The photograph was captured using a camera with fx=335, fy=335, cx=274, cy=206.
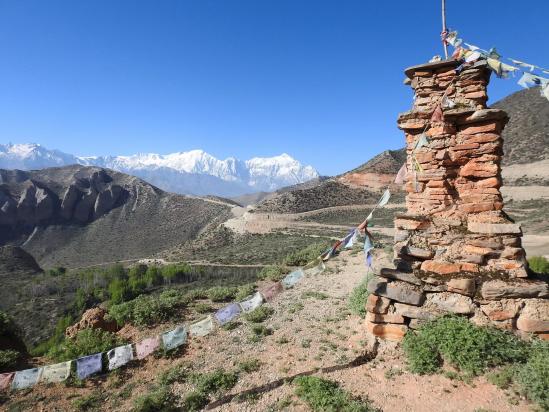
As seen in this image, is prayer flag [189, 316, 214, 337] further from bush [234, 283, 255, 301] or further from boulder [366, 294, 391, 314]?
bush [234, 283, 255, 301]

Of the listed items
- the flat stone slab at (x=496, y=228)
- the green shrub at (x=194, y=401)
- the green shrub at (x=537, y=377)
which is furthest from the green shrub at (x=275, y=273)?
the green shrub at (x=537, y=377)

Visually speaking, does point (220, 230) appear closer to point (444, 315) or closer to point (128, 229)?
point (128, 229)

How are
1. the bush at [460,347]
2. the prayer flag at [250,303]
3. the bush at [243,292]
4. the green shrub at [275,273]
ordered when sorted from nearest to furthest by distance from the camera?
the bush at [460,347] → the prayer flag at [250,303] → the bush at [243,292] → the green shrub at [275,273]

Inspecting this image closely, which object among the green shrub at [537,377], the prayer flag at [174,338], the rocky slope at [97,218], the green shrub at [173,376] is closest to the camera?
the green shrub at [537,377]

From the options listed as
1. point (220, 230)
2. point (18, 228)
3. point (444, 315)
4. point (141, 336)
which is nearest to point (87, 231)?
point (18, 228)

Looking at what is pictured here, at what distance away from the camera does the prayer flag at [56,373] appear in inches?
297

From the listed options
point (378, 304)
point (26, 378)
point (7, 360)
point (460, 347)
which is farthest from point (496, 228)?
point (7, 360)

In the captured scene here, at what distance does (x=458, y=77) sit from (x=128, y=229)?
94.6 m

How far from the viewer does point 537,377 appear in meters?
5.56

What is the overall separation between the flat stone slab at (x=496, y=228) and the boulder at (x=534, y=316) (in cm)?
138

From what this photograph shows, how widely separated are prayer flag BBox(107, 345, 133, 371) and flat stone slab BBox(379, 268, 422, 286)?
245 inches

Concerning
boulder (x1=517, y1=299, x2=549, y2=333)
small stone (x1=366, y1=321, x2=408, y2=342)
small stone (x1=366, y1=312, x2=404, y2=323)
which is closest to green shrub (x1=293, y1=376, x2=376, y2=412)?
small stone (x1=366, y1=321, x2=408, y2=342)

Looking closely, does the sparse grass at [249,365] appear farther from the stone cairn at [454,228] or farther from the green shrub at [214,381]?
the stone cairn at [454,228]

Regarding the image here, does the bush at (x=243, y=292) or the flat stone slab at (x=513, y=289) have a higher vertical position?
the flat stone slab at (x=513, y=289)
